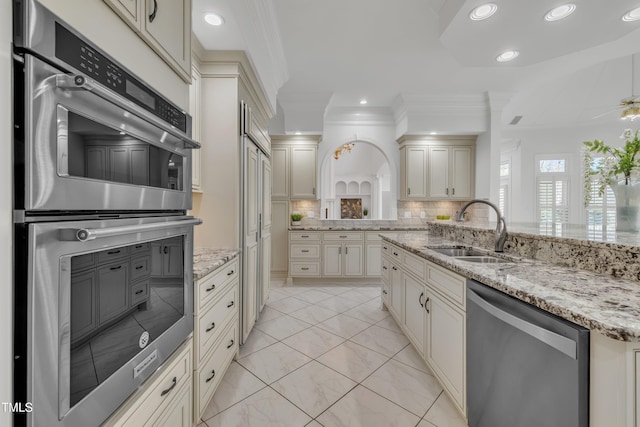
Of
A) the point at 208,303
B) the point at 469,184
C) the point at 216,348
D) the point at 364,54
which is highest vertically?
the point at 364,54

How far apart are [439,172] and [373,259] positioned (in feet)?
6.30

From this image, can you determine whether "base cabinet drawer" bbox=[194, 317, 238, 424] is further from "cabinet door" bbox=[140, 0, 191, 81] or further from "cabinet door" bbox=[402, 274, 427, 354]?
"cabinet door" bbox=[140, 0, 191, 81]

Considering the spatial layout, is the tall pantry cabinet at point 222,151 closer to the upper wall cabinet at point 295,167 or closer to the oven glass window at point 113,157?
the oven glass window at point 113,157

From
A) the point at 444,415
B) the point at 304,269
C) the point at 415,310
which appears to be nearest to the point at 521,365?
the point at 444,415

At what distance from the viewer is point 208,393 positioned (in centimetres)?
160

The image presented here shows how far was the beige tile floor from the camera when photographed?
162 cm

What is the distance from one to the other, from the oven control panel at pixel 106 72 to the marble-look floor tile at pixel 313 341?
205cm

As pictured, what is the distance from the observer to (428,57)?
3.26 metres

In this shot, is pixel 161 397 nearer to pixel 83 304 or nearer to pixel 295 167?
pixel 83 304

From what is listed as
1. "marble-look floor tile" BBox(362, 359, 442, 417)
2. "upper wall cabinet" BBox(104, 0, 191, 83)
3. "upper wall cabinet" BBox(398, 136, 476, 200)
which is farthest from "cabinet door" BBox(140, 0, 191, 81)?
"upper wall cabinet" BBox(398, 136, 476, 200)

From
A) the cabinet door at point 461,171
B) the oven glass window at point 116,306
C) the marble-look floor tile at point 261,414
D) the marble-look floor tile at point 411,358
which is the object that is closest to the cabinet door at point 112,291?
the oven glass window at point 116,306

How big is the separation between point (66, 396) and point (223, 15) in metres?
2.12
